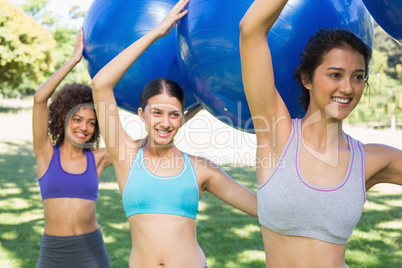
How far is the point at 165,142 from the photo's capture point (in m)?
2.09

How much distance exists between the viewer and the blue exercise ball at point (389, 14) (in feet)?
5.34

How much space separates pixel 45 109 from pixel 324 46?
1.84 meters

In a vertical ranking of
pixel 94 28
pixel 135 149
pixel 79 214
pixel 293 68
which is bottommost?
pixel 79 214

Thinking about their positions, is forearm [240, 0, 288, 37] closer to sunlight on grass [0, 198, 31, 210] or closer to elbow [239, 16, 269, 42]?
elbow [239, 16, 269, 42]

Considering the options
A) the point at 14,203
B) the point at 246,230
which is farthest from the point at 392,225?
the point at 14,203

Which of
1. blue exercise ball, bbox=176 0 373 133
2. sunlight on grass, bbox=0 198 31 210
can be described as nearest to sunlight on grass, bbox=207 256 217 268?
blue exercise ball, bbox=176 0 373 133

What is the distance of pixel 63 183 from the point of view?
9.21 feet

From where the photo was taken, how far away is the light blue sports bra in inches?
79.7

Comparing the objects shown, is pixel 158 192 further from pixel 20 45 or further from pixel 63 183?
pixel 20 45

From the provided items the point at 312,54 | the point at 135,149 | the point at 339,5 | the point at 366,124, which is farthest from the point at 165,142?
the point at 366,124

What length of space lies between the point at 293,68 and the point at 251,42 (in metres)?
0.34

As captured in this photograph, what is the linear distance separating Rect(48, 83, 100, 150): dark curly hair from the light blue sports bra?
1.06 metres

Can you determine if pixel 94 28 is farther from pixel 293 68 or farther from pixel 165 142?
pixel 293 68

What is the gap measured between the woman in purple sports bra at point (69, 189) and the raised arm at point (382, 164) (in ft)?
6.11
